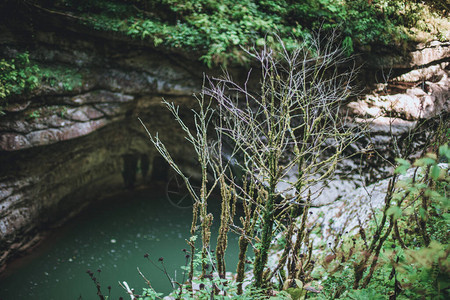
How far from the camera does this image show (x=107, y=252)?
17.5ft

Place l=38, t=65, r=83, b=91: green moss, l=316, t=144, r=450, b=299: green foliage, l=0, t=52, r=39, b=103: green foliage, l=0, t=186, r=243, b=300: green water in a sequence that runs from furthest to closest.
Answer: l=38, t=65, r=83, b=91: green moss, l=0, t=186, r=243, b=300: green water, l=0, t=52, r=39, b=103: green foliage, l=316, t=144, r=450, b=299: green foliage

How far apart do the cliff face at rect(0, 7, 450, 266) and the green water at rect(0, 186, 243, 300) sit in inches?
16.7

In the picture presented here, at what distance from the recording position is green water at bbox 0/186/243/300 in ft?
15.0

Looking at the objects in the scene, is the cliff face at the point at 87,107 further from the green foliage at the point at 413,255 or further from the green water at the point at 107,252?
the green foliage at the point at 413,255

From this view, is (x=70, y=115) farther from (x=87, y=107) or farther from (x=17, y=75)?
(x=17, y=75)

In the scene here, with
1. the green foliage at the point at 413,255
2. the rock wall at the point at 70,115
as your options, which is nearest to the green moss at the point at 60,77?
the rock wall at the point at 70,115

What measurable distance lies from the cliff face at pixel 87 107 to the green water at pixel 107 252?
16.7 inches

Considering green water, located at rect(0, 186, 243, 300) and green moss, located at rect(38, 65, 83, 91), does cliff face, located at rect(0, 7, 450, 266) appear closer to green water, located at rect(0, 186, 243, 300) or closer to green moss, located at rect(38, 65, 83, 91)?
green moss, located at rect(38, 65, 83, 91)

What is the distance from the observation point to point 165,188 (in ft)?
24.3

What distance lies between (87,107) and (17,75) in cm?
120

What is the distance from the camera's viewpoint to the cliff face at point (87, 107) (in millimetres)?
4770

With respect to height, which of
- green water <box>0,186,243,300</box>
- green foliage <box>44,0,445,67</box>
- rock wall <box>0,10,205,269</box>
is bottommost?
green water <box>0,186,243,300</box>

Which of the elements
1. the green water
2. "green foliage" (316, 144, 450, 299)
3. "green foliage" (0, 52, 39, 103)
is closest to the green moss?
"green foliage" (0, 52, 39, 103)

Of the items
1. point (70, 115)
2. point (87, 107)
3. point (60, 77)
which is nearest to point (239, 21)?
point (87, 107)
